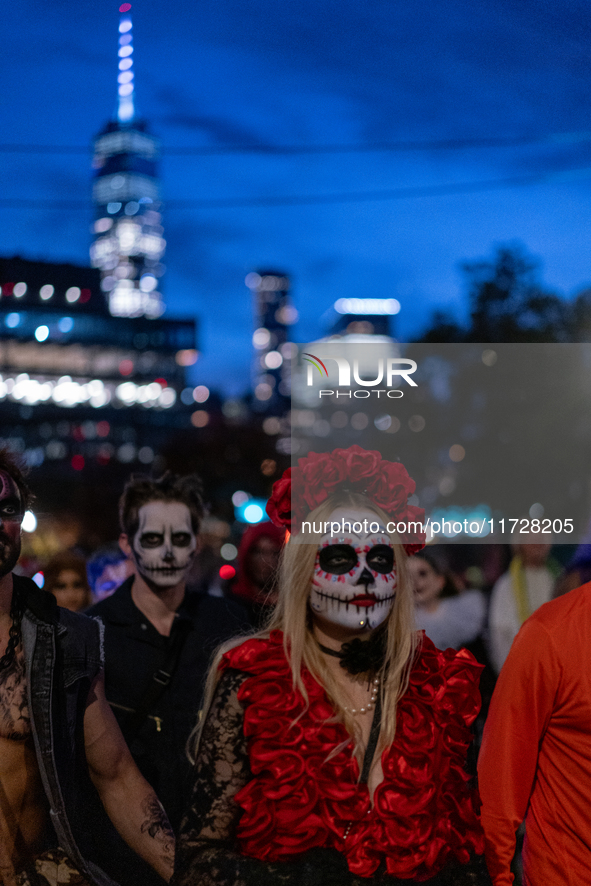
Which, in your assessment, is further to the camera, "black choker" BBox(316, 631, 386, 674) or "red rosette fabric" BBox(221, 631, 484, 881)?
"black choker" BBox(316, 631, 386, 674)

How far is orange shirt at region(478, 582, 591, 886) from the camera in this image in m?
2.13

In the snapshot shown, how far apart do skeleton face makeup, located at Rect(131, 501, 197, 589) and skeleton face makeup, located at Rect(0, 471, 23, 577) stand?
135cm

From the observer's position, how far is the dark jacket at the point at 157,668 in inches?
121

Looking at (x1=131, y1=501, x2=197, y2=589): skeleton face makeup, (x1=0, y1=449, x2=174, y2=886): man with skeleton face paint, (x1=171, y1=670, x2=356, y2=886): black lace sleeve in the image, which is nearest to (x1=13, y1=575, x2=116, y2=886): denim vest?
(x1=0, y1=449, x2=174, y2=886): man with skeleton face paint

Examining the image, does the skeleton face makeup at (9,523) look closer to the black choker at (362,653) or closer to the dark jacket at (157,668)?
the black choker at (362,653)

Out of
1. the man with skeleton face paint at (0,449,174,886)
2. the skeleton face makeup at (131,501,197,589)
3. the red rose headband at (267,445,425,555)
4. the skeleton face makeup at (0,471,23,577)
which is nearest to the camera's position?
the man with skeleton face paint at (0,449,174,886)

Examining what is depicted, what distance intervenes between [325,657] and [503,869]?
0.68m

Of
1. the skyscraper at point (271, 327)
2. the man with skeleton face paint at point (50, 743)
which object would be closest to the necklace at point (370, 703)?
the man with skeleton face paint at point (50, 743)

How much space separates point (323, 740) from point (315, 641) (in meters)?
0.27

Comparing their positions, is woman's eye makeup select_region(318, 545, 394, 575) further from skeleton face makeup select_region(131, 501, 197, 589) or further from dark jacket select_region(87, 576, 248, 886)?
skeleton face makeup select_region(131, 501, 197, 589)

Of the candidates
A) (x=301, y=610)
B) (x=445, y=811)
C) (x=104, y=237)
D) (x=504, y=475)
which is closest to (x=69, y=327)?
(x=104, y=237)

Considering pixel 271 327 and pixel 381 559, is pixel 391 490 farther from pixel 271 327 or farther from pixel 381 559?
pixel 271 327

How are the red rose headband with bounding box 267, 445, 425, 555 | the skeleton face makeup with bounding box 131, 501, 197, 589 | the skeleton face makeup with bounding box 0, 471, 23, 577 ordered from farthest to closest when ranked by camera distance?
1. the skeleton face makeup with bounding box 131, 501, 197, 589
2. the red rose headband with bounding box 267, 445, 425, 555
3. the skeleton face makeup with bounding box 0, 471, 23, 577

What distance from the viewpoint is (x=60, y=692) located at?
218 centimetres
